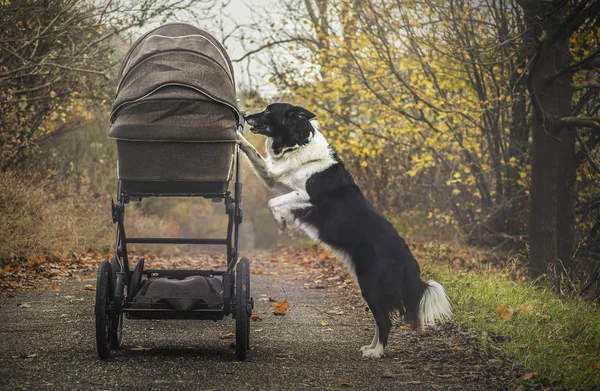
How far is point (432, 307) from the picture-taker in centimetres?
497

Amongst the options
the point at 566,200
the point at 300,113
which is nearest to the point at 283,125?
the point at 300,113

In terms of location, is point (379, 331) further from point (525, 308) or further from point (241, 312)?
point (525, 308)

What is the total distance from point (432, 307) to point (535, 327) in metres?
0.78

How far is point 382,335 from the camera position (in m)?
4.84

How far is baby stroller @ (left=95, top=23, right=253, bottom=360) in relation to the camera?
14.4 feet

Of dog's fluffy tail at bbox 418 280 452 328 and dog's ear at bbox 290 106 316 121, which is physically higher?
dog's ear at bbox 290 106 316 121

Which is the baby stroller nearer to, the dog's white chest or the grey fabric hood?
the grey fabric hood

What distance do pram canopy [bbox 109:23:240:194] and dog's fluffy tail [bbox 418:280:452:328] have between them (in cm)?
179

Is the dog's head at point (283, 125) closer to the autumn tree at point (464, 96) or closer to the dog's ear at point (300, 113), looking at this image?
the dog's ear at point (300, 113)

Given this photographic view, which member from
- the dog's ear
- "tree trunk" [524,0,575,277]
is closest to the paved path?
the dog's ear

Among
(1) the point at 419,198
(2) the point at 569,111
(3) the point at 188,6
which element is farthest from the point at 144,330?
(1) the point at 419,198

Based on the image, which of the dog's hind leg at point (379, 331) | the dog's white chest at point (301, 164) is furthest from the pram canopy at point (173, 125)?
the dog's hind leg at point (379, 331)

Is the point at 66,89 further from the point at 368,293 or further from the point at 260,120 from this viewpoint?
the point at 368,293

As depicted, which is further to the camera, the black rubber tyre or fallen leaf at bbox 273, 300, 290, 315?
fallen leaf at bbox 273, 300, 290, 315
